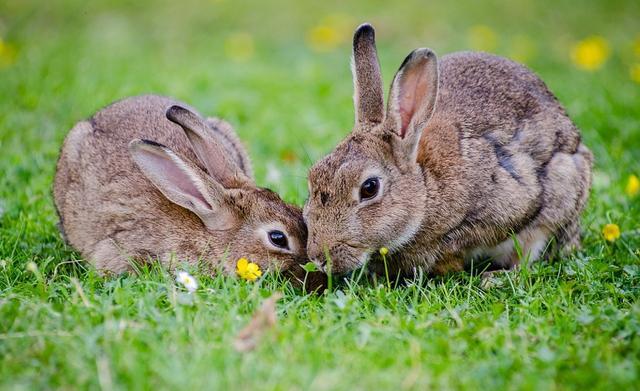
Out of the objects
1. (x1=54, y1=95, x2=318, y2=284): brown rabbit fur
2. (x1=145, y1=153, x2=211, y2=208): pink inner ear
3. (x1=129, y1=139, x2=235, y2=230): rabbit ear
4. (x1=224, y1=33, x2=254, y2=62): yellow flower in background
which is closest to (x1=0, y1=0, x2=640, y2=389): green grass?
(x1=224, y1=33, x2=254, y2=62): yellow flower in background

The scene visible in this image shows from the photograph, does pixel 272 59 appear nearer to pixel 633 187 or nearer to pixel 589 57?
pixel 589 57

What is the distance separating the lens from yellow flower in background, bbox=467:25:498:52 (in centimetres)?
1116

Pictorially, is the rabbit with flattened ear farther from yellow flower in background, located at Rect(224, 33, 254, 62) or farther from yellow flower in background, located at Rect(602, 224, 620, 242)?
yellow flower in background, located at Rect(224, 33, 254, 62)

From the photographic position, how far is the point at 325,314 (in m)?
4.45

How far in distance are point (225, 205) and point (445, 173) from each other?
1559 mm

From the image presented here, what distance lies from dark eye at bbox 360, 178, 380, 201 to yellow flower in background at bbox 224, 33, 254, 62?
240 inches

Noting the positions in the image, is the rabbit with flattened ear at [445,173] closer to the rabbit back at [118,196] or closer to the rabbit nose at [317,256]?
the rabbit nose at [317,256]

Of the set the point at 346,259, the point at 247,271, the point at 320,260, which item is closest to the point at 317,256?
the point at 320,260

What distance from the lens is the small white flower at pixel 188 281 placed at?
4.66 meters

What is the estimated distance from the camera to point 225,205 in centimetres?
554

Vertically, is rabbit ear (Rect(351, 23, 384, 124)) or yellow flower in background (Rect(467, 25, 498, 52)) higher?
rabbit ear (Rect(351, 23, 384, 124))

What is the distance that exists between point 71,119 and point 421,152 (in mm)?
4185

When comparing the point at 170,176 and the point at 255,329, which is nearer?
the point at 255,329

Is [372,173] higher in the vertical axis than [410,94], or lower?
lower
